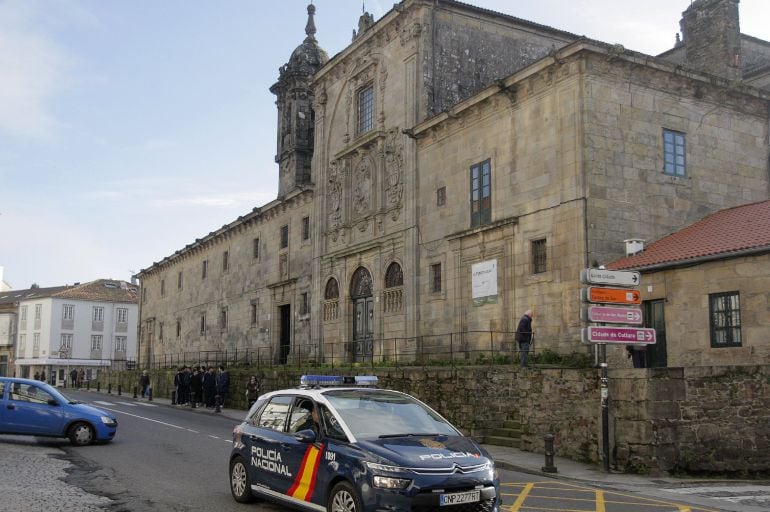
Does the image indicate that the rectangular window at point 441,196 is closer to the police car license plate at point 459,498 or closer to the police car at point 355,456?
the police car at point 355,456

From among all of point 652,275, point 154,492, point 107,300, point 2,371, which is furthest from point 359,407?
point 2,371

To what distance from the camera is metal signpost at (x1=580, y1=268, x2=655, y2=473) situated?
15391 mm

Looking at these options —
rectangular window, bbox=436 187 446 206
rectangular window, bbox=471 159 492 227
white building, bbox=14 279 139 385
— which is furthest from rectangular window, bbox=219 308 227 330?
white building, bbox=14 279 139 385

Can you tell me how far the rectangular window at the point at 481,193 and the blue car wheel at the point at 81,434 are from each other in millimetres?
13248

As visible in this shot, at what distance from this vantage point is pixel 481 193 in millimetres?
25766

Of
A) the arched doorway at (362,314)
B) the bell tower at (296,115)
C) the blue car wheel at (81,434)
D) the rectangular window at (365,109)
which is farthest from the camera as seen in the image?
the bell tower at (296,115)

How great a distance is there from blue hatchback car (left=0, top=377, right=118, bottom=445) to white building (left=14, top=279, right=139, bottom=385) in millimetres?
60378

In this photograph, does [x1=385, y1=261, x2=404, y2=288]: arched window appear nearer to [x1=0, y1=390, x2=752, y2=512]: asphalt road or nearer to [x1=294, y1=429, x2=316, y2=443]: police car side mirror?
[x1=0, y1=390, x2=752, y2=512]: asphalt road

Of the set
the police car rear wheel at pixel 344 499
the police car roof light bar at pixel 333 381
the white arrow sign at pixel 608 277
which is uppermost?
the white arrow sign at pixel 608 277

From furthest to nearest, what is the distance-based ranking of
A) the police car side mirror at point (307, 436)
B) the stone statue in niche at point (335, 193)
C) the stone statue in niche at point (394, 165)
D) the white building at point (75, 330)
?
the white building at point (75, 330) → the stone statue in niche at point (335, 193) → the stone statue in niche at point (394, 165) → the police car side mirror at point (307, 436)

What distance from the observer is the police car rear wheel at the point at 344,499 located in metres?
8.02

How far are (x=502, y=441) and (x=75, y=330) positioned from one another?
228 feet

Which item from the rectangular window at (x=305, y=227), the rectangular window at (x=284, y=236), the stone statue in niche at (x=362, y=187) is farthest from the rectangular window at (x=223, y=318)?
the stone statue in niche at (x=362, y=187)

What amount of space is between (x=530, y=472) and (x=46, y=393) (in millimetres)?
10435
